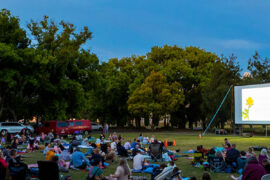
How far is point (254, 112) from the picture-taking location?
126 ft

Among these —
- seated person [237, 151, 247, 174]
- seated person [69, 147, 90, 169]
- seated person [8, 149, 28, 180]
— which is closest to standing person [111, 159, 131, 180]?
seated person [8, 149, 28, 180]

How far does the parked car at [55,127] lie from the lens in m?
40.1

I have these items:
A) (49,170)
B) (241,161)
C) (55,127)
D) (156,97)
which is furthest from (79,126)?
(49,170)

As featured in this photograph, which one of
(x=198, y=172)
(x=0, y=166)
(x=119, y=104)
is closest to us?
(x=0, y=166)

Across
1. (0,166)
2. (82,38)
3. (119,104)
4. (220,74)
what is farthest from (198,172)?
(119,104)

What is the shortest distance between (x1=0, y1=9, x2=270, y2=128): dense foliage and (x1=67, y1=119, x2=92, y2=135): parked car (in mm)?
1463

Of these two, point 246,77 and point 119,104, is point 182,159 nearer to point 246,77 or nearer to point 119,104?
point 246,77

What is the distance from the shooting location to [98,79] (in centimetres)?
4544

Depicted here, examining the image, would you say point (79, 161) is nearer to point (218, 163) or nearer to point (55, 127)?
point (218, 163)

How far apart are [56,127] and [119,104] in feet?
80.1

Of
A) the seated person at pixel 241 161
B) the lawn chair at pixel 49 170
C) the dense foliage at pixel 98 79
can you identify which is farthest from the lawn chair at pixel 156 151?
the dense foliage at pixel 98 79

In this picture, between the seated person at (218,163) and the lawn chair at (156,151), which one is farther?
the lawn chair at (156,151)

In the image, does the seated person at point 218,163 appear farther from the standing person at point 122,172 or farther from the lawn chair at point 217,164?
the standing person at point 122,172

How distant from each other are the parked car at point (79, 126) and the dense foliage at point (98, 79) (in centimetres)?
146
